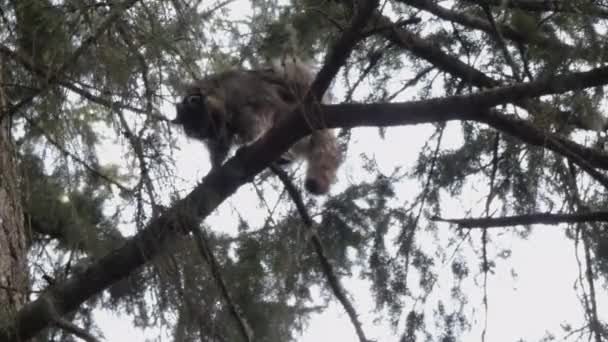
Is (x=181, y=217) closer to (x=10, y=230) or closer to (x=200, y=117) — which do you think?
(x=10, y=230)

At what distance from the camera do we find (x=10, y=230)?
125 inches

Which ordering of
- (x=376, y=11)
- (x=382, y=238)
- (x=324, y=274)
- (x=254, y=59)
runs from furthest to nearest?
(x=382, y=238) < (x=324, y=274) < (x=376, y=11) < (x=254, y=59)

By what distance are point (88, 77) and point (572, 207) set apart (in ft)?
5.42

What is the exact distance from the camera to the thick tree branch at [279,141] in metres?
2.59

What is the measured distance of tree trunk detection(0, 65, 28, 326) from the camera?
9.23 feet

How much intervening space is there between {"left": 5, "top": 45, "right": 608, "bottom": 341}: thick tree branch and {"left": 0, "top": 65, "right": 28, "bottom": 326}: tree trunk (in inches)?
4.8

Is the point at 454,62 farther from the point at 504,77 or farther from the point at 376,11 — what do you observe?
the point at 376,11

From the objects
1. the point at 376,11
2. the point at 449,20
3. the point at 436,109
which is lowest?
the point at 436,109

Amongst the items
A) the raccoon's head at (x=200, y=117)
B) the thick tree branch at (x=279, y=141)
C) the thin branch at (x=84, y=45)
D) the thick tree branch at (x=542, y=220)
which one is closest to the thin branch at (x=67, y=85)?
the thin branch at (x=84, y=45)

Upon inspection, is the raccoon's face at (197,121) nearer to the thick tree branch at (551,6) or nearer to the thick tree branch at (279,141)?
the thick tree branch at (279,141)

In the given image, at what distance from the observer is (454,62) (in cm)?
353

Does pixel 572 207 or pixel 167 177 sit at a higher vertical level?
pixel 572 207

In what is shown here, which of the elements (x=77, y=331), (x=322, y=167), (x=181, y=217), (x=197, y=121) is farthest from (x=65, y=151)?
(x=197, y=121)

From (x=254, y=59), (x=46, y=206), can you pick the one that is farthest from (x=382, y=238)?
(x=254, y=59)
